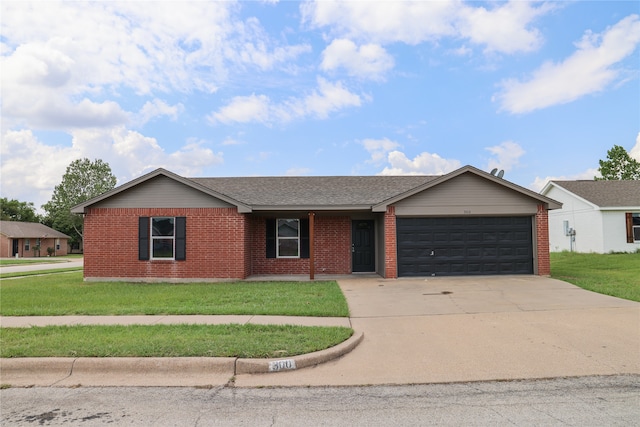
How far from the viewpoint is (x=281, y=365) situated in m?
5.44

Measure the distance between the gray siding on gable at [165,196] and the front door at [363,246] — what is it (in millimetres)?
5044

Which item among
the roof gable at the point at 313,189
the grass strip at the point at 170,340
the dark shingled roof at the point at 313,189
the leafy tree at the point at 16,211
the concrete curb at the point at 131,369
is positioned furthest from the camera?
the leafy tree at the point at 16,211

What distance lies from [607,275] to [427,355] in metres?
11.7

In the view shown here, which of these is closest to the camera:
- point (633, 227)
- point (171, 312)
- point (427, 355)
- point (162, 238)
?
point (427, 355)

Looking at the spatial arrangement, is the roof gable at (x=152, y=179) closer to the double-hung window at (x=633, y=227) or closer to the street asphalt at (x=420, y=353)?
the street asphalt at (x=420, y=353)

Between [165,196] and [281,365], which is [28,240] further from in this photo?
[281,365]

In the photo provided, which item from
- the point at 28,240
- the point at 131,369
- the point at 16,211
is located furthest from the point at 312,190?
the point at 16,211

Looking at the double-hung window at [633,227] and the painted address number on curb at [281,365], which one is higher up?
the double-hung window at [633,227]

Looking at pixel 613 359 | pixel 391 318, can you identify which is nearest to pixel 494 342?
pixel 613 359

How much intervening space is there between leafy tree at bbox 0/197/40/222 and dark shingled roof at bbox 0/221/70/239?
1827cm

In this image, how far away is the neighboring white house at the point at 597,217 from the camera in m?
22.9

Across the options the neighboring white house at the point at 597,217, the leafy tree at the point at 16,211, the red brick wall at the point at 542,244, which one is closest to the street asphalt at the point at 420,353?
the red brick wall at the point at 542,244

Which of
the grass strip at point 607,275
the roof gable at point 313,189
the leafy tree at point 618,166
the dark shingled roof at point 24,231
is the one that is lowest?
the grass strip at point 607,275

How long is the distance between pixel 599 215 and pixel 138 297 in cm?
2367
